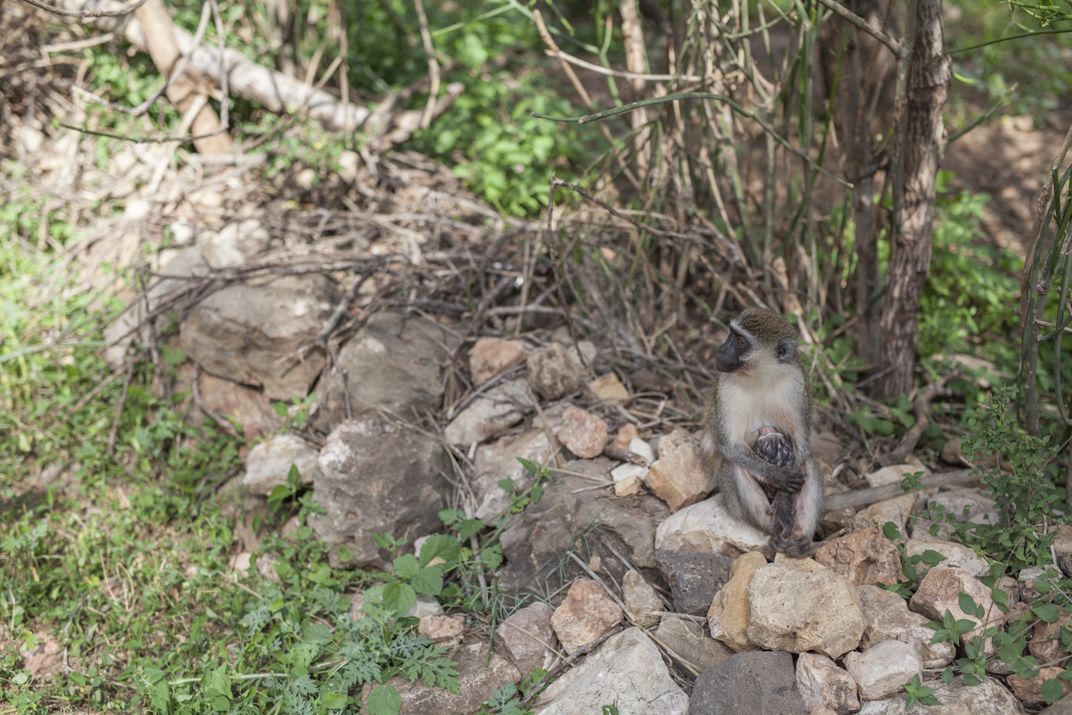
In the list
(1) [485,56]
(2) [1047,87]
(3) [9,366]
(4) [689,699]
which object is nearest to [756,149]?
(1) [485,56]

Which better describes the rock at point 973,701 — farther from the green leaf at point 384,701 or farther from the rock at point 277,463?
the rock at point 277,463

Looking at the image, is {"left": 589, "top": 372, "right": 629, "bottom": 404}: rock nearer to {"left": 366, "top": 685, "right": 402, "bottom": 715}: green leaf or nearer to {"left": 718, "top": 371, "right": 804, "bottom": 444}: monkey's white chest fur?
{"left": 718, "top": 371, "right": 804, "bottom": 444}: monkey's white chest fur

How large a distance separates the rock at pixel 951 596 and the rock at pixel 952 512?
1.13 ft

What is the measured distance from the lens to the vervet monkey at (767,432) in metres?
3.98

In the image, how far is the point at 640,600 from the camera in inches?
157

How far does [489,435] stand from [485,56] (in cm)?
370

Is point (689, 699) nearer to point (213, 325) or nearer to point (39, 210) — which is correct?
point (213, 325)

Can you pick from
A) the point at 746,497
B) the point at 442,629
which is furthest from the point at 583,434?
the point at 442,629

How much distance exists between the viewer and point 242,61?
7113mm

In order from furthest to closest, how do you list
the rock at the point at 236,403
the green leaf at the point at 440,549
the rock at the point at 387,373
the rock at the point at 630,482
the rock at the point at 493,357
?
1. the rock at the point at 236,403
2. the rock at the point at 493,357
3. the rock at the point at 387,373
4. the rock at the point at 630,482
5. the green leaf at the point at 440,549

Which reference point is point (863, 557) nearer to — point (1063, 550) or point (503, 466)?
point (1063, 550)

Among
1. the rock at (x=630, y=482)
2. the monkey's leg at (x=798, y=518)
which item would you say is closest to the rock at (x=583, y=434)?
the rock at (x=630, y=482)

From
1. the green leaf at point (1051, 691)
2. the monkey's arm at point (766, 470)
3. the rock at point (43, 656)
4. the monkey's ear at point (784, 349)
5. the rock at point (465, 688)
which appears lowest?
the rock at point (465, 688)

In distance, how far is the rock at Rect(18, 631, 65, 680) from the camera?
4188 mm
